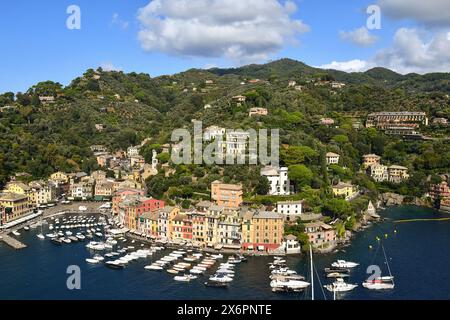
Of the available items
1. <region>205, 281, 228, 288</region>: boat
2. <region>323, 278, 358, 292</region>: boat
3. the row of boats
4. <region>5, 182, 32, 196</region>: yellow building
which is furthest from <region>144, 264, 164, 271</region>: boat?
<region>5, 182, 32, 196</region>: yellow building

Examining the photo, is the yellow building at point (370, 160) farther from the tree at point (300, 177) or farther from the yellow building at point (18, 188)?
the yellow building at point (18, 188)

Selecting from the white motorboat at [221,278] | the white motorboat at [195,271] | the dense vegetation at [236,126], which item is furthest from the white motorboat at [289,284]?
the dense vegetation at [236,126]

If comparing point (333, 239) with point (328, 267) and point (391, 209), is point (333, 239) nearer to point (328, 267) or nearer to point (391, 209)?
point (328, 267)

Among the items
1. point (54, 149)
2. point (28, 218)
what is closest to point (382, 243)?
point (28, 218)

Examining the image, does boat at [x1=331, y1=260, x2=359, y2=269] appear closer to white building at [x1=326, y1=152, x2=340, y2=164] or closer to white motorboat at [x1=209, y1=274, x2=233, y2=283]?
white motorboat at [x1=209, y1=274, x2=233, y2=283]

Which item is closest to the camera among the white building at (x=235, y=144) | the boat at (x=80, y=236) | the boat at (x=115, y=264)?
the boat at (x=115, y=264)

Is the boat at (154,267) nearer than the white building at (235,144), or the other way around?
the boat at (154,267)

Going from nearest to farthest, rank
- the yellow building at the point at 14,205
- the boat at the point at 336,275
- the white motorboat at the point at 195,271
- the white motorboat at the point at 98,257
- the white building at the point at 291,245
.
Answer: the boat at the point at 336,275 → the white motorboat at the point at 195,271 → the white motorboat at the point at 98,257 → the white building at the point at 291,245 → the yellow building at the point at 14,205

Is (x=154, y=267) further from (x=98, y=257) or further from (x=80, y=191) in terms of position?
(x=80, y=191)
